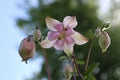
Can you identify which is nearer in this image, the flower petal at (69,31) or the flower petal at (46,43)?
the flower petal at (46,43)

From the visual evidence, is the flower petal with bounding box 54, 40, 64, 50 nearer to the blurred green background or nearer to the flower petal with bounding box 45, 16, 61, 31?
the flower petal with bounding box 45, 16, 61, 31

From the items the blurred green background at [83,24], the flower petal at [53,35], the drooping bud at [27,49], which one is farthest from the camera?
the blurred green background at [83,24]

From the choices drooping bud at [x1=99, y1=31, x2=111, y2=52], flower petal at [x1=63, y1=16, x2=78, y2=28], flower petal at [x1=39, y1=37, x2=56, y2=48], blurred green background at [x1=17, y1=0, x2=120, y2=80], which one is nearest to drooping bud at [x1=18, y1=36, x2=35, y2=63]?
flower petal at [x1=39, y1=37, x2=56, y2=48]

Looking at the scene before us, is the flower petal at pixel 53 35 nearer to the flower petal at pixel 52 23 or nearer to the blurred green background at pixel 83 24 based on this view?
the flower petal at pixel 52 23

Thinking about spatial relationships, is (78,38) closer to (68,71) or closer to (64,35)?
(64,35)

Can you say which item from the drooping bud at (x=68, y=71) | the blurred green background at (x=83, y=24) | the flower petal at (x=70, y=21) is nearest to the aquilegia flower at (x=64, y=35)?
the flower petal at (x=70, y=21)

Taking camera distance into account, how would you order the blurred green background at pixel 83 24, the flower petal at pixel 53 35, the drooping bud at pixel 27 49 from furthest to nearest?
the blurred green background at pixel 83 24
the flower petal at pixel 53 35
the drooping bud at pixel 27 49

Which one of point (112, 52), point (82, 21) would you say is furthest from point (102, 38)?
point (82, 21)

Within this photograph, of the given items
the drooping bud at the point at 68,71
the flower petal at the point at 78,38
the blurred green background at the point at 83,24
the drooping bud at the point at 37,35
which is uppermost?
the drooping bud at the point at 37,35

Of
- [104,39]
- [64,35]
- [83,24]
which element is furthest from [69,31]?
[83,24]
